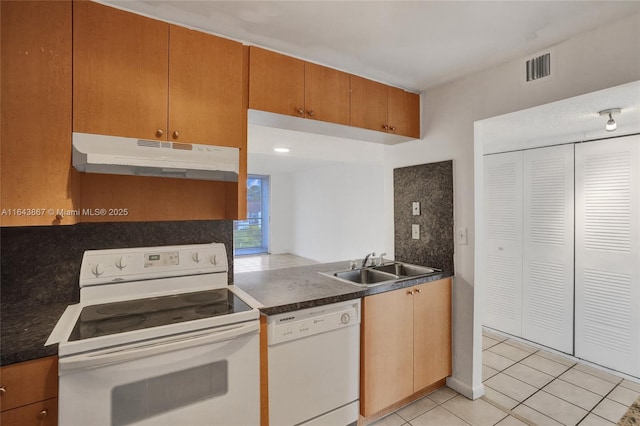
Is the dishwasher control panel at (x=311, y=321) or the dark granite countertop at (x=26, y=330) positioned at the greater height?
the dark granite countertop at (x=26, y=330)

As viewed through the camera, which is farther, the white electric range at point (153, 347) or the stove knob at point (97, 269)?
the stove knob at point (97, 269)

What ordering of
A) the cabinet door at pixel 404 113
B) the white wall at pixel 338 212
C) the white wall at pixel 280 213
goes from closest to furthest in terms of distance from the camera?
1. the cabinet door at pixel 404 113
2. the white wall at pixel 338 212
3. the white wall at pixel 280 213

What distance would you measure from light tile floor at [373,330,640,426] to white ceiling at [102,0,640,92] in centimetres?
236

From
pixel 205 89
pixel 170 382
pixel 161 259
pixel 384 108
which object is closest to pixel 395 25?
pixel 384 108

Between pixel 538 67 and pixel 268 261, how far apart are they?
656cm

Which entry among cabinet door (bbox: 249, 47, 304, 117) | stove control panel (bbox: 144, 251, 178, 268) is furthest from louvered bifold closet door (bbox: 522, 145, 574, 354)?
stove control panel (bbox: 144, 251, 178, 268)

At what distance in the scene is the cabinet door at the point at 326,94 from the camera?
2.04m

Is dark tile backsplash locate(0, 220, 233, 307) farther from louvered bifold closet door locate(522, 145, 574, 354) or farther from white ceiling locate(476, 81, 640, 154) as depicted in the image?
louvered bifold closet door locate(522, 145, 574, 354)

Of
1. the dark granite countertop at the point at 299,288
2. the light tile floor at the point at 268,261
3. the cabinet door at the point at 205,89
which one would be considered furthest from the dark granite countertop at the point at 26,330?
the light tile floor at the point at 268,261

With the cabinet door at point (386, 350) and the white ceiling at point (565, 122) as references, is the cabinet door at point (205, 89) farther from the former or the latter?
the white ceiling at point (565, 122)

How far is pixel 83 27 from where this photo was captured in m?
1.43

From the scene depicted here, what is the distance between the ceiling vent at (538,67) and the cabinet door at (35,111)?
8.21ft

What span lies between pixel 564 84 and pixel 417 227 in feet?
4.44

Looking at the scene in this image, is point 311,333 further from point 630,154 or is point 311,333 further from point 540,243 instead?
point 630,154
